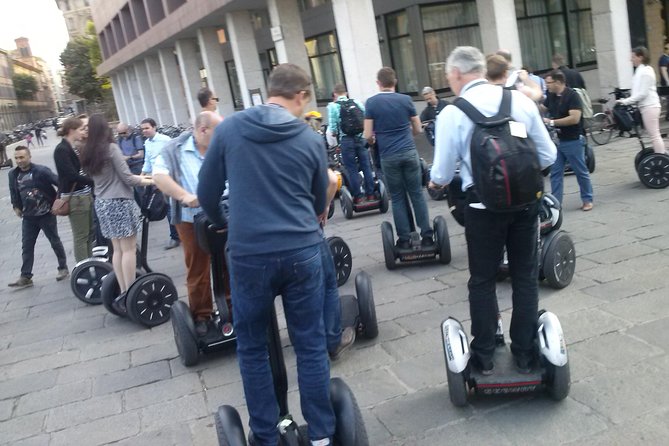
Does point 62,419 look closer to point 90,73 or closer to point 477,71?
point 477,71

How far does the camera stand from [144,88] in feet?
131

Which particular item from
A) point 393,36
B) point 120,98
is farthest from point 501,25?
point 120,98

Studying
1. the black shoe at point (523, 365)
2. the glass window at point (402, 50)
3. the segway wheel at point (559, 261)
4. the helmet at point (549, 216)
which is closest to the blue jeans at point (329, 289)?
the black shoe at point (523, 365)

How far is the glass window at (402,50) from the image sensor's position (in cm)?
1964

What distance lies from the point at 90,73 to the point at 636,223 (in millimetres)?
81413

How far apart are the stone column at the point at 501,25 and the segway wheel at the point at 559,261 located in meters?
10.2

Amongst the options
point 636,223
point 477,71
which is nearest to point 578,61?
point 636,223

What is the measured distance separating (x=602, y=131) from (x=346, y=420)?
11.5 metres

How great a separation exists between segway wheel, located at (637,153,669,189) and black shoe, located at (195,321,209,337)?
20.2 ft

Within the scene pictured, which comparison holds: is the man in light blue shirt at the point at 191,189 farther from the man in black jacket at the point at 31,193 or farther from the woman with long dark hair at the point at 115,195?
the man in black jacket at the point at 31,193

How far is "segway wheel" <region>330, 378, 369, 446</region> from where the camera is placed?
2.86m

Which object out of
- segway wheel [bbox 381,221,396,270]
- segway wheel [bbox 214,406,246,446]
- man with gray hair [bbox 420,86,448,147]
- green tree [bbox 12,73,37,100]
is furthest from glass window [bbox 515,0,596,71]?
green tree [bbox 12,73,37,100]

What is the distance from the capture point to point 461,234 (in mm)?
7520

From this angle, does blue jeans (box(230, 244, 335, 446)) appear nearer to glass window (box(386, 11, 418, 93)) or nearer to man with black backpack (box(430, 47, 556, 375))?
man with black backpack (box(430, 47, 556, 375))
